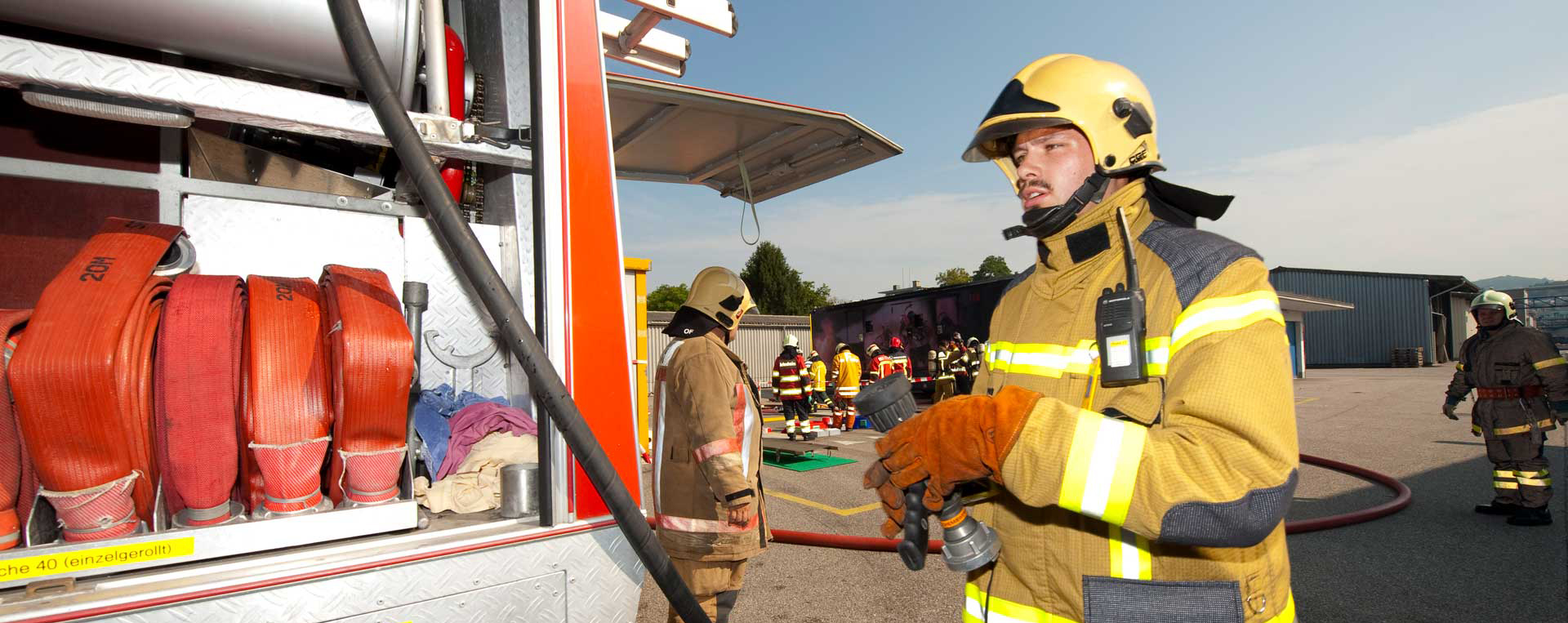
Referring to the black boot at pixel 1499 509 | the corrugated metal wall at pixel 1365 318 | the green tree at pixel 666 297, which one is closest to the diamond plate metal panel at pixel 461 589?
the black boot at pixel 1499 509

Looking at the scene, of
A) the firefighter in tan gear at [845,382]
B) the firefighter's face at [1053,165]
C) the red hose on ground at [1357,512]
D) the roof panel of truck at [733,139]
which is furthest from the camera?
the firefighter in tan gear at [845,382]

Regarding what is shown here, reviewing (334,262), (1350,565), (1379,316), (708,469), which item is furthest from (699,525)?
(1379,316)

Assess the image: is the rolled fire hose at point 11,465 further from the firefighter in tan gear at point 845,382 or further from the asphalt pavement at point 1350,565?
the firefighter in tan gear at point 845,382

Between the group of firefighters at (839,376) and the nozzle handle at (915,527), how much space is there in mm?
9133

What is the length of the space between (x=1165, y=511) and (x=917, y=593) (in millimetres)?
3488

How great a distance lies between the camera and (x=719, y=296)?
385cm

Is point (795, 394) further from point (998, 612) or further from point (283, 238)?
point (998, 612)

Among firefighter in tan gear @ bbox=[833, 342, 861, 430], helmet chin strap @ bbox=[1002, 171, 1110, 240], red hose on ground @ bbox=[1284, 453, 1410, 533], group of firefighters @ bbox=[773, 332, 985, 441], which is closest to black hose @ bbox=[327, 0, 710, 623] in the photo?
helmet chin strap @ bbox=[1002, 171, 1110, 240]

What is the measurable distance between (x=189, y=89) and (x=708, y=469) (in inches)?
88.4

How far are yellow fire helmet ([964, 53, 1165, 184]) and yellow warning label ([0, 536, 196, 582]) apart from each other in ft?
6.28

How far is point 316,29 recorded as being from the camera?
1726 millimetres

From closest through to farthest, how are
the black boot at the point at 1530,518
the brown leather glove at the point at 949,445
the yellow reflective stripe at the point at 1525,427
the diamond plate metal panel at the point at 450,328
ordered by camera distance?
the brown leather glove at the point at 949,445
the diamond plate metal panel at the point at 450,328
the black boot at the point at 1530,518
the yellow reflective stripe at the point at 1525,427

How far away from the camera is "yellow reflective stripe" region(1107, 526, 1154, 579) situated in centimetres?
143

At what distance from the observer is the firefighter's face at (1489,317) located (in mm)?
6395
